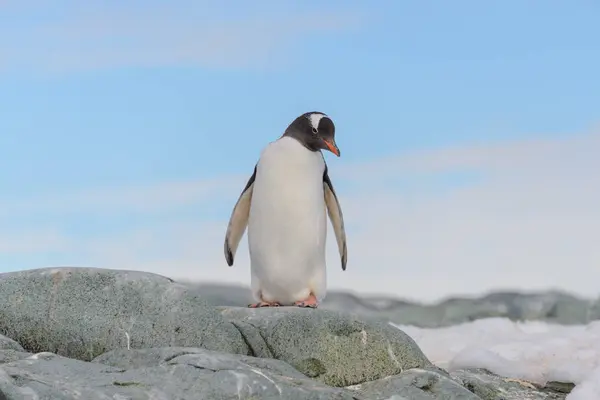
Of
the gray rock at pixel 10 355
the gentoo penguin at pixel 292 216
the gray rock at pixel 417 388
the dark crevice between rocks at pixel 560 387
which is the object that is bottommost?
the dark crevice between rocks at pixel 560 387

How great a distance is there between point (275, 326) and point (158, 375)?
54.6 inches

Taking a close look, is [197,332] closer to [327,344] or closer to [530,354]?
[327,344]

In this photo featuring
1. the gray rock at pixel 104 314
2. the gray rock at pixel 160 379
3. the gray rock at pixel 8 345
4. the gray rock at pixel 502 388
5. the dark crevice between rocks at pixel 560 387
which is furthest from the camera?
the dark crevice between rocks at pixel 560 387

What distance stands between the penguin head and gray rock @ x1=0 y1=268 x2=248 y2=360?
1484mm

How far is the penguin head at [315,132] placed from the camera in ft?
22.0

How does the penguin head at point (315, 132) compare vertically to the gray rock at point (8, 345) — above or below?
above

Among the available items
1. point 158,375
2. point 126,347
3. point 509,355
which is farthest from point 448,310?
point 158,375

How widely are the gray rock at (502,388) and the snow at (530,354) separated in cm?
13

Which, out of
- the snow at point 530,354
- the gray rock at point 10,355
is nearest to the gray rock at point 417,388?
the snow at point 530,354

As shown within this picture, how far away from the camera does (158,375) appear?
4656 millimetres

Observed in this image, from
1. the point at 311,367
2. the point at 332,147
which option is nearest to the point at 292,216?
the point at 332,147

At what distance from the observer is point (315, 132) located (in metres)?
6.77

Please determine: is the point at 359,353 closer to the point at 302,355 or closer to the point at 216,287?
the point at 302,355

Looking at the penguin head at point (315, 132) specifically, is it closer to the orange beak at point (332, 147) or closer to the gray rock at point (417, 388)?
the orange beak at point (332, 147)
